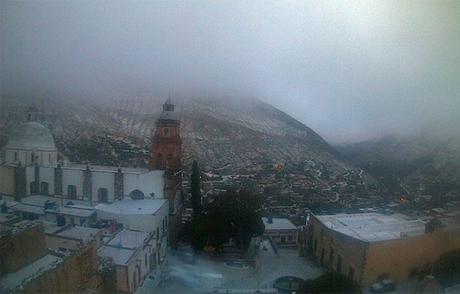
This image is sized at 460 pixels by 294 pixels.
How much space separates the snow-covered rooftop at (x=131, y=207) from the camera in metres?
3.39

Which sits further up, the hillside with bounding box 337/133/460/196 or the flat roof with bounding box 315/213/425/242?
the hillside with bounding box 337/133/460/196

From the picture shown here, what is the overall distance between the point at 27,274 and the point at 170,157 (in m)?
1.38

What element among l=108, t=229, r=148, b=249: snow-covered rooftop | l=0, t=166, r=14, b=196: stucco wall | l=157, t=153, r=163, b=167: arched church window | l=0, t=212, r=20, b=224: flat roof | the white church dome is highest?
the white church dome

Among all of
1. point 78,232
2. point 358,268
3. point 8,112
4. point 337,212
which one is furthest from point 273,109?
point 8,112

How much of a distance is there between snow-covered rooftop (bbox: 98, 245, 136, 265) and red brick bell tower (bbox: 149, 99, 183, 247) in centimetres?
62

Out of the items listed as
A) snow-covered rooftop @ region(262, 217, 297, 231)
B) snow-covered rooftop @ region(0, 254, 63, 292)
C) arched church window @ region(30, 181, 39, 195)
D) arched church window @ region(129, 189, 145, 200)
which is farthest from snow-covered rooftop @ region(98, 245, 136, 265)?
snow-covered rooftop @ region(262, 217, 297, 231)

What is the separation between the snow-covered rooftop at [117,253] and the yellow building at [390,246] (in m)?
1.79

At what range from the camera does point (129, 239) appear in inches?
133

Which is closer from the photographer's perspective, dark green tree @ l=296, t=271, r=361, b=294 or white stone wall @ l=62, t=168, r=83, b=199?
dark green tree @ l=296, t=271, r=361, b=294

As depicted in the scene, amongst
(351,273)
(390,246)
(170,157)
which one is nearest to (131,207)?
(170,157)

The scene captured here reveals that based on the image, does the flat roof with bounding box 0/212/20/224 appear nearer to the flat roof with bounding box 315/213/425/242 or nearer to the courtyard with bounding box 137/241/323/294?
the courtyard with bounding box 137/241/323/294

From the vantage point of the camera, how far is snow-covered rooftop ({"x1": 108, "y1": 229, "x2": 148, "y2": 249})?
129 inches

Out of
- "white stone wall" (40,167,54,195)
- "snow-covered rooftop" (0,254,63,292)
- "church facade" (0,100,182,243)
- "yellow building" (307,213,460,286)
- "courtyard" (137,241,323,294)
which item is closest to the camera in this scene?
"snow-covered rooftop" (0,254,63,292)

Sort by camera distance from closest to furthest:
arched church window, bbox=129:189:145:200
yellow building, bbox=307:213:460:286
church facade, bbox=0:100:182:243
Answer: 1. yellow building, bbox=307:213:460:286
2. church facade, bbox=0:100:182:243
3. arched church window, bbox=129:189:145:200
